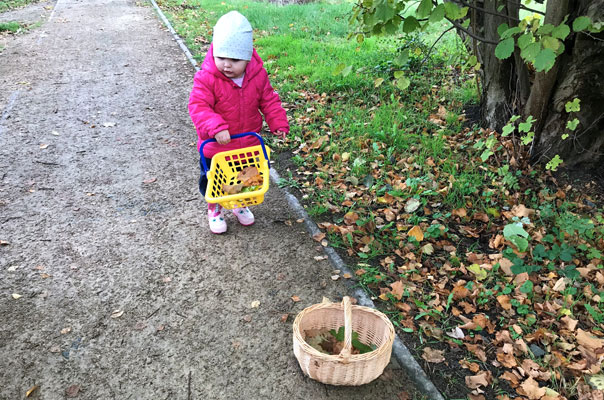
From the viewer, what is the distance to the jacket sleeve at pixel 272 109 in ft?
10.7

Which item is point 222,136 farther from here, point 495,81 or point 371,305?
point 495,81

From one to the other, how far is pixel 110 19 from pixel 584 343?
12.1 meters

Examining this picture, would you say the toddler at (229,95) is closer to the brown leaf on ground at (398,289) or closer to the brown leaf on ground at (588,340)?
the brown leaf on ground at (398,289)

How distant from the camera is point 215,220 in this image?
354 cm

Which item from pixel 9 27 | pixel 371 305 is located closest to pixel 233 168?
pixel 371 305

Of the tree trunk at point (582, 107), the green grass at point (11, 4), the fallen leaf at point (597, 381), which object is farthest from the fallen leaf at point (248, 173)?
the green grass at point (11, 4)

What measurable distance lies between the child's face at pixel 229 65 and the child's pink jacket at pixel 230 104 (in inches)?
2.7

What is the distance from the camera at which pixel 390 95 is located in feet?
18.3

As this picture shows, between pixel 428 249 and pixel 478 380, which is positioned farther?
pixel 428 249

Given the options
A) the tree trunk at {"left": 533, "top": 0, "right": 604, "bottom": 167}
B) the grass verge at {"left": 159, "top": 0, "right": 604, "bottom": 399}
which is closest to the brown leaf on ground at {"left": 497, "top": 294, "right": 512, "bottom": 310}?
the grass verge at {"left": 159, "top": 0, "right": 604, "bottom": 399}

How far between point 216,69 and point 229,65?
0.49 ft

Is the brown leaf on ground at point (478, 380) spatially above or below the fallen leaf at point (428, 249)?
below

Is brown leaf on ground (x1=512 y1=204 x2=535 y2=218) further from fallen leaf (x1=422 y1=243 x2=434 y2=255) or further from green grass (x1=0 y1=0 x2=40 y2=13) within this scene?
green grass (x1=0 y1=0 x2=40 y2=13)

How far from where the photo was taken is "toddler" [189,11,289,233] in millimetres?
2859
